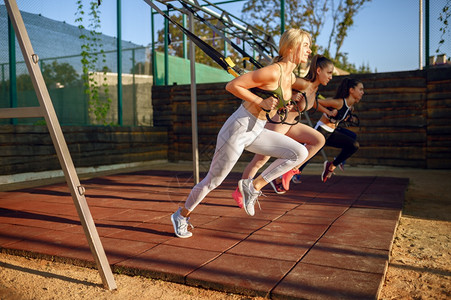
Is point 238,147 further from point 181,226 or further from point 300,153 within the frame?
point 181,226

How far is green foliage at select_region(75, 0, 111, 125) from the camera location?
912 cm

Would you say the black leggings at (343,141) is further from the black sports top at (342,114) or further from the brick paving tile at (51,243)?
the brick paving tile at (51,243)

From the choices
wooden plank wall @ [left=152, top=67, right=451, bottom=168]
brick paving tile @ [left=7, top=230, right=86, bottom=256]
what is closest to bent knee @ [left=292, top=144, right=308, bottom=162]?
brick paving tile @ [left=7, top=230, right=86, bottom=256]

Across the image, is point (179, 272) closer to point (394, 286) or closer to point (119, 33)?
point (394, 286)

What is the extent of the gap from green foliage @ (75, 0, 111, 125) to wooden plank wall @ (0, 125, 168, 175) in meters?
0.70

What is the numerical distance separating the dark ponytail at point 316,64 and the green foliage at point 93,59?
6.01 m

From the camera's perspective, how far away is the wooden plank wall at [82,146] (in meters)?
7.05

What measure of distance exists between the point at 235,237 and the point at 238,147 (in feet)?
2.42

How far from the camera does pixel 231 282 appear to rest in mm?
2316

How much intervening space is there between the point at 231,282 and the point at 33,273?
131cm

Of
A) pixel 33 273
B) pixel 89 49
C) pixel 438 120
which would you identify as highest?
pixel 89 49

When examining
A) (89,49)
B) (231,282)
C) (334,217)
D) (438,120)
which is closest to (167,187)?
A: (334,217)

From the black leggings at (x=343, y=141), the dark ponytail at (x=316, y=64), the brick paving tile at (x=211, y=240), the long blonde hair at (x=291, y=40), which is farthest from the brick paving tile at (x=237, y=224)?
the black leggings at (x=343, y=141)

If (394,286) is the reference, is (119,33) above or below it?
above
